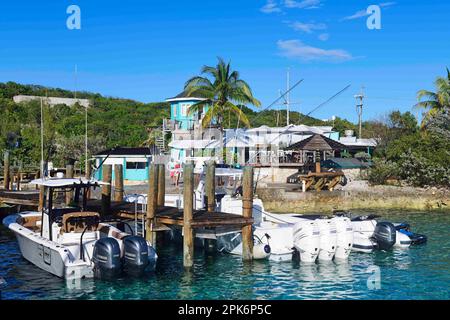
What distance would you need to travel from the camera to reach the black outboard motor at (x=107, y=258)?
1606cm

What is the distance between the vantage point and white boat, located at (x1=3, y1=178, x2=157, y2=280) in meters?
16.3

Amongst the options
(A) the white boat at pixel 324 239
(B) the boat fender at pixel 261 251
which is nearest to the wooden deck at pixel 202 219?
(B) the boat fender at pixel 261 251

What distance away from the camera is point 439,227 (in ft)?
89.2

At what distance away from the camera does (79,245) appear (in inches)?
668

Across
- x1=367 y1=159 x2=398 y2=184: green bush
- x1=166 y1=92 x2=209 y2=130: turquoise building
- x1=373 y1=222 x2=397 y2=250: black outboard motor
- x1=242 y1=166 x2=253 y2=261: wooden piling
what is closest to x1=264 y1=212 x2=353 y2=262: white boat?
x1=242 y1=166 x2=253 y2=261: wooden piling

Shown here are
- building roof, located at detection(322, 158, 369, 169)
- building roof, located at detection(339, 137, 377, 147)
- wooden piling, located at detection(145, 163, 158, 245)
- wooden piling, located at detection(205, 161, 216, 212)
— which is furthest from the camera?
building roof, located at detection(339, 137, 377, 147)

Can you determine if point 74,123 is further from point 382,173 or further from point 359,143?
point 382,173

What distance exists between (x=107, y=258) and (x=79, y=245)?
140cm

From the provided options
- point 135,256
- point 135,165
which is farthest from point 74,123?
point 135,256

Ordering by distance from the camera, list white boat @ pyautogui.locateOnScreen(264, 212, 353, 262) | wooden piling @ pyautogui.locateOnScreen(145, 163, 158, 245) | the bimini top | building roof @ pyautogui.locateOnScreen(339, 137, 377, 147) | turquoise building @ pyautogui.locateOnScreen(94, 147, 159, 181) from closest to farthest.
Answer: the bimini top < white boat @ pyautogui.locateOnScreen(264, 212, 353, 262) < wooden piling @ pyautogui.locateOnScreen(145, 163, 158, 245) < turquoise building @ pyautogui.locateOnScreen(94, 147, 159, 181) < building roof @ pyautogui.locateOnScreen(339, 137, 377, 147)

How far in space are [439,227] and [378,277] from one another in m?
11.2

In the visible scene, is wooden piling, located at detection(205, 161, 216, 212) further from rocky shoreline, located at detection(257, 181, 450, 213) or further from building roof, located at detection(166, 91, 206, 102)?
building roof, located at detection(166, 91, 206, 102)
